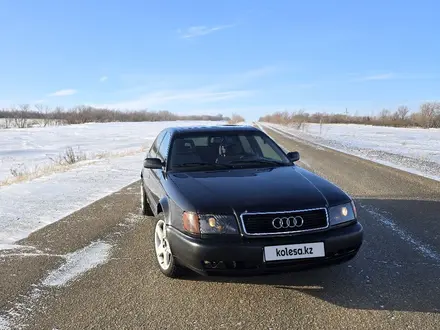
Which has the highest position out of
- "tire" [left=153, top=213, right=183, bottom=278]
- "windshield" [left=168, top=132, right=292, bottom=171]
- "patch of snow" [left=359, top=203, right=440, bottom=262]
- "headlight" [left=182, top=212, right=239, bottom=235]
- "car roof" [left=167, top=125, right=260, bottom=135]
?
"car roof" [left=167, top=125, right=260, bottom=135]

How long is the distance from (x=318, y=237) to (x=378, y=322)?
73 centimetres

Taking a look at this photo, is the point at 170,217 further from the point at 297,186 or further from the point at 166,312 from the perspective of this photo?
the point at 297,186

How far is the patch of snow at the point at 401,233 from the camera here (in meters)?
4.12

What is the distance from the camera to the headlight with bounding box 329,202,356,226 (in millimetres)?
3236

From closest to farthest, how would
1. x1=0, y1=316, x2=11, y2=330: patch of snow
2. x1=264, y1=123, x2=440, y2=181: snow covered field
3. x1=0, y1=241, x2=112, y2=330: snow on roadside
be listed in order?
x1=0, y1=316, x2=11, y2=330: patch of snow
x1=0, y1=241, x2=112, y2=330: snow on roadside
x1=264, y1=123, x2=440, y2=181: snow covered field

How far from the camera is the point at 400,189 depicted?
26.5 feet

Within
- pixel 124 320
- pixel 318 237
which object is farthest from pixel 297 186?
pixel 124 320

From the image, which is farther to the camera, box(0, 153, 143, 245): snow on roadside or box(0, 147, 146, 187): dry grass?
box(0, 147, 146, 187): dry grass

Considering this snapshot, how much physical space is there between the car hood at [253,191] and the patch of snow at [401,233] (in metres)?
1.45

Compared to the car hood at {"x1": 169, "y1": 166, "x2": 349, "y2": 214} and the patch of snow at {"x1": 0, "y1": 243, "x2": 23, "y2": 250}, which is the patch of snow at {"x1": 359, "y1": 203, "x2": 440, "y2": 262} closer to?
the car hood at {"x1": 169, "y1": 166, "x2": 349, "y2": 214}

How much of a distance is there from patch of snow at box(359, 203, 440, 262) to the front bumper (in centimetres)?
155

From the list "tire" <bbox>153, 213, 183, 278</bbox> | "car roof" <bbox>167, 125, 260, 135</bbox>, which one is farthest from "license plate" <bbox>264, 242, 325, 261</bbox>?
"car roof" <bbox>167, 125, 260, 135</bbox>

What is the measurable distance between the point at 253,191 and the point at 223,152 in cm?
132

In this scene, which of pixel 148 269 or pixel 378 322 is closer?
pixel 378 322
